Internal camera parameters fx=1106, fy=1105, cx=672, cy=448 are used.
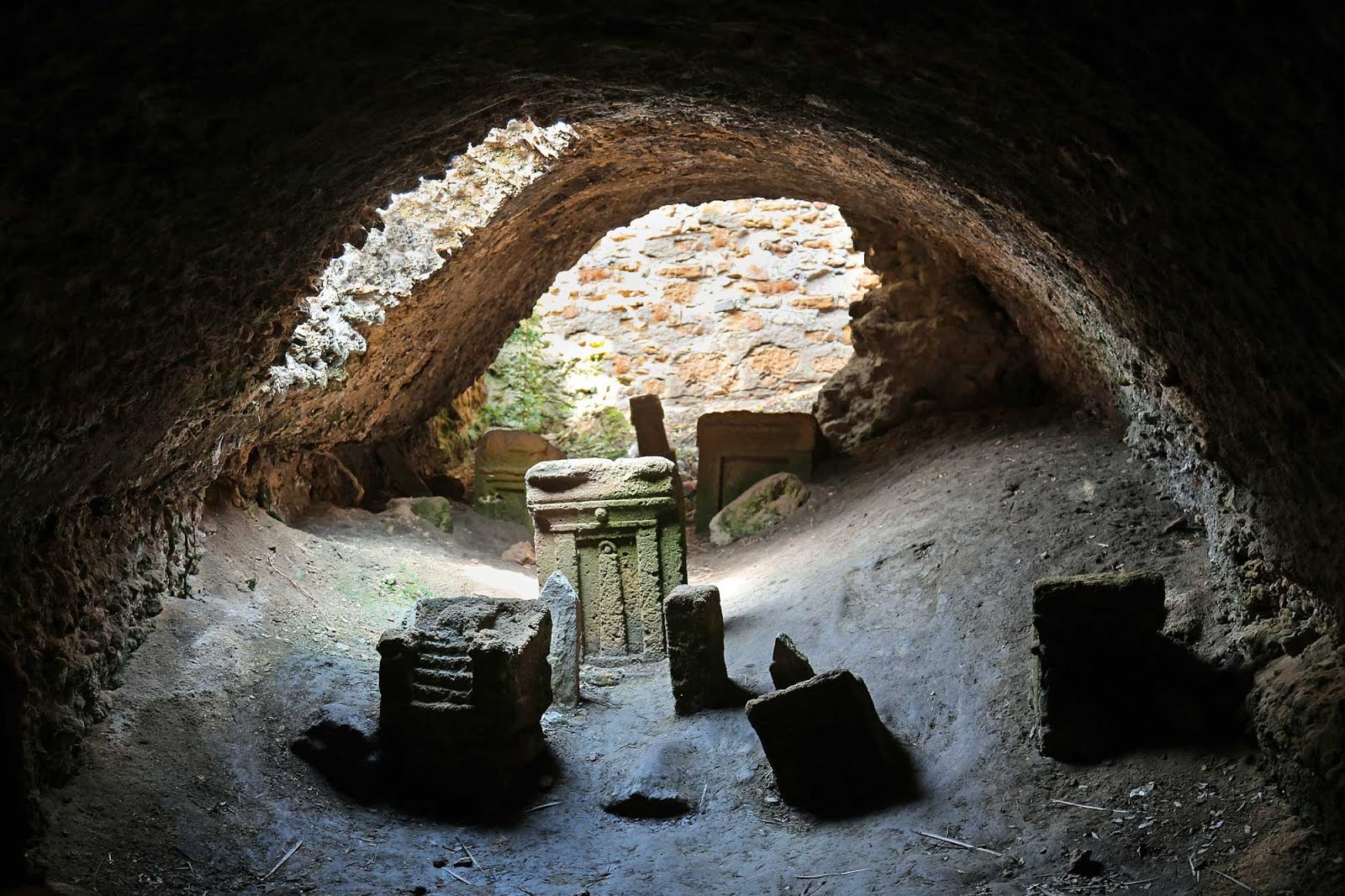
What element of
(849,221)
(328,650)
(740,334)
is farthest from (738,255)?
(328,650)

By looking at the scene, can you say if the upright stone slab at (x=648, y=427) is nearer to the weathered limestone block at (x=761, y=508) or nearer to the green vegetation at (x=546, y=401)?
the weathered limestone block at (x=761, y=508)

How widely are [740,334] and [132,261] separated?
10.4m

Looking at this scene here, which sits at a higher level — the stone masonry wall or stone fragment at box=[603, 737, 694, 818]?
the stone masonry wall

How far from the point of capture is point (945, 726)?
4.34 meters

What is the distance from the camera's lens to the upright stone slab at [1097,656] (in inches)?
144

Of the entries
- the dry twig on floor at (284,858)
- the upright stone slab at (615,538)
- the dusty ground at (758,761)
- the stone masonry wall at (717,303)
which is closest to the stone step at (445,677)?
the dusty ground at (758,761)

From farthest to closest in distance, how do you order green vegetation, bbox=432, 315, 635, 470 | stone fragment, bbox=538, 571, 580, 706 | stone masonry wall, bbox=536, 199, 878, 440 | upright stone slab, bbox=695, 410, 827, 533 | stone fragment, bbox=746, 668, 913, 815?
stone masonry wall, bbox=536, 199, 878, 440 → green vegetation, bbox=432, 315, 635, 470 → upright stone slab, bbox=695, 410, 827, 533 → stone fragment, bbox=538, 571, 580, 706 → stone fragment, bbox=746, 668, 913, 815

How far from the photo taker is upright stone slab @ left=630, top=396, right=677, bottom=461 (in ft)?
32.9

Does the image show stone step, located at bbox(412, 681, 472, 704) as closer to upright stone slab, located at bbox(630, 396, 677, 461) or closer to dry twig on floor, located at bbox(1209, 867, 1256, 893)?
dry twig on floor, located at bbox(1209, 867, 1256, 893)

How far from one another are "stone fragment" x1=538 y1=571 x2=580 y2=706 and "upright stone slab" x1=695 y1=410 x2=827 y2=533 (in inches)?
161

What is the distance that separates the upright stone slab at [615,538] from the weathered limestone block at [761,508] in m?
2.35

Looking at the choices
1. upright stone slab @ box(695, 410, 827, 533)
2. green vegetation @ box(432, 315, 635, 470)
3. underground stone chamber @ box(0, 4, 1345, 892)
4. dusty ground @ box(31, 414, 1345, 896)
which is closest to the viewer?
underground stone chamber @ box(0, 4, 1345, 892)

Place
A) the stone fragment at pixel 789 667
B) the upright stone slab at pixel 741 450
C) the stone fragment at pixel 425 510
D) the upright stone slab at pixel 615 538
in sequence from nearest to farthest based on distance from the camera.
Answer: the stone fragment at pixel 789 667 → the upright stone slab at pixel 615 538 → the stone fragment at pixel 425 510 → the upright stone slab at pixel 741 450

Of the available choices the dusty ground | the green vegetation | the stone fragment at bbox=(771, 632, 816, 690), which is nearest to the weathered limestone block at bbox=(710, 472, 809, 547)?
the dusty ground
